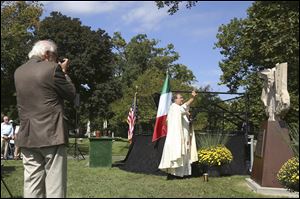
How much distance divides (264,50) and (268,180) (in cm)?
1252

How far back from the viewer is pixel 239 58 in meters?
31.3

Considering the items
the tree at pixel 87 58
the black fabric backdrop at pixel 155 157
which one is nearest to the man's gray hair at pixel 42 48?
the black fabric backdrop at pixel 155 157

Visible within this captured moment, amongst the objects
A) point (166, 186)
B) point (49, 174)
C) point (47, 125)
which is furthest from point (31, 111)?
point (166, 186)

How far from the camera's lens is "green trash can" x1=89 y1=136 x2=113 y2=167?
1340 cm

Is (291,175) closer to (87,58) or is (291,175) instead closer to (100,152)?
Result: (100,152)

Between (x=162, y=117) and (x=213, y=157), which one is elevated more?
(x=162, y=117)

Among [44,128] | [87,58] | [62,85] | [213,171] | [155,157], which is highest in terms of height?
[87,58]

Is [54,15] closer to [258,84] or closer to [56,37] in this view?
[56,37]

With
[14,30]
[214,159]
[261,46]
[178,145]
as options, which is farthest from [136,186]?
[261,46]

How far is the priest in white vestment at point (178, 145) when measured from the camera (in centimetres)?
1074

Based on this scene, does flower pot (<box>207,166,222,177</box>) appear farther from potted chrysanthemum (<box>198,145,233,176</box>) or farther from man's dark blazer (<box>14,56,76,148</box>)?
man's dark blazer (<box>14,56,76,148</box>)

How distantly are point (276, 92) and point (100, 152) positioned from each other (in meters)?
6.10

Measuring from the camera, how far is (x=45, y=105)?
4.39 meters

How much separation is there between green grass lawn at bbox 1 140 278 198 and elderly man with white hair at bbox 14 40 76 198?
2.84m
